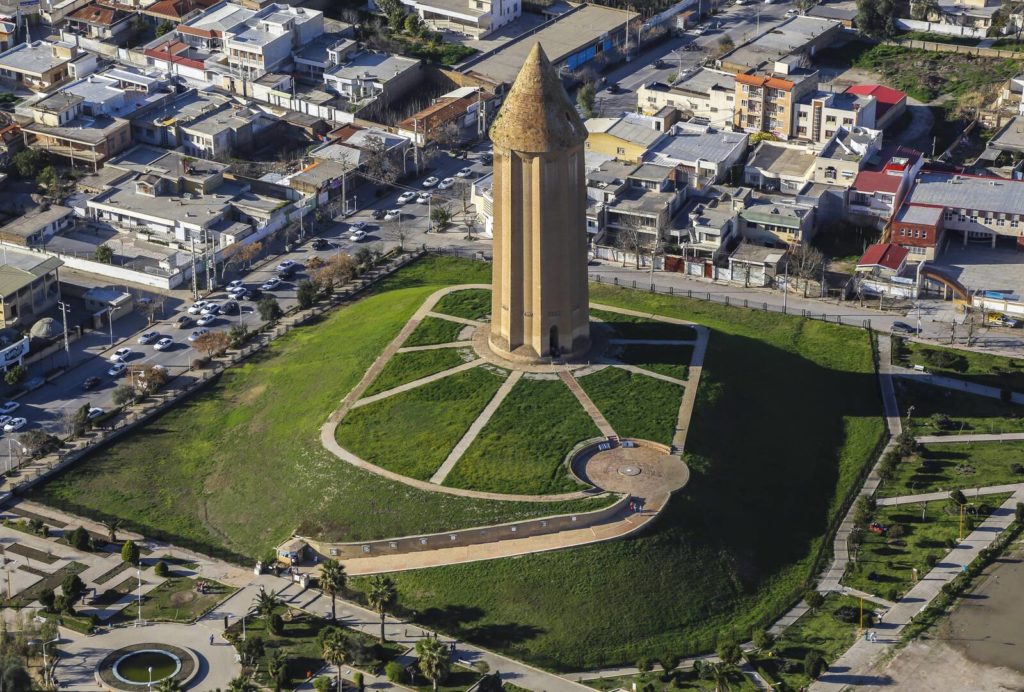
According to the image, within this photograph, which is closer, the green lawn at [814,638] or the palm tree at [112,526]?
the green lawn at [814,638]

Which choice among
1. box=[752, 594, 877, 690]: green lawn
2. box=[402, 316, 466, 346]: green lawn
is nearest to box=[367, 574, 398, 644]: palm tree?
box=[752, 594, 877, 690]: green lawn

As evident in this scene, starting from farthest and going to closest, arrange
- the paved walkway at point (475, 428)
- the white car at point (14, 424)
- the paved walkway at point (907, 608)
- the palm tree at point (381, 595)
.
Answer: the white car at point (14, 424)
the paved walkway at point (475, 428)
the palm tree at point (381, 595)
the paved walkway at point (907, 608)

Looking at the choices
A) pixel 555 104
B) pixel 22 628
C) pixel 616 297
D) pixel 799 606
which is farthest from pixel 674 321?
Result: pixel 22 628

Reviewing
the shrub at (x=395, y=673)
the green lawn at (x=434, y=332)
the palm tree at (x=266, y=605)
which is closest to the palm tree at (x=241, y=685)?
the palm tree at (x=266, y=605)

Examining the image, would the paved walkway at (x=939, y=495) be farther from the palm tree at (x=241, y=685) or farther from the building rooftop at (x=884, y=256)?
→ the palm tree at (x=241, y=685)

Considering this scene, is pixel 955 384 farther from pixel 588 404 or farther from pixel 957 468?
pixel 588 404

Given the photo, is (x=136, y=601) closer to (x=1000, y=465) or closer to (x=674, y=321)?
(x=674, y=321)
